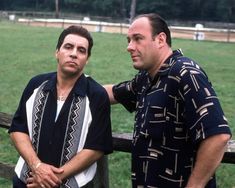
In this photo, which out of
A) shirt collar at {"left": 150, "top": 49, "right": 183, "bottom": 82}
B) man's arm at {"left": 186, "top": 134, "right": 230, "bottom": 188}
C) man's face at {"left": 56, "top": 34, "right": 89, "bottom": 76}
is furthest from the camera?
man's face at {"left": 56, "top": 34, "right": 89, "bottom": 76}

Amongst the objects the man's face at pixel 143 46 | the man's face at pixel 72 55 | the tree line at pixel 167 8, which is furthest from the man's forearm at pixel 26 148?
the tree line at pixel 167 8

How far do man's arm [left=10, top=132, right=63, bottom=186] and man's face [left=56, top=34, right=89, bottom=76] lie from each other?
0.51 m

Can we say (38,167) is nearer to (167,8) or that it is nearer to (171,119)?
(171,119)

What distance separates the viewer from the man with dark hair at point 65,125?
3059 millimetres

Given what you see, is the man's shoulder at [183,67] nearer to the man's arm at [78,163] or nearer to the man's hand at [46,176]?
the man's arm at [78,163]

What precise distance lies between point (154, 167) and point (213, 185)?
0.34 metres

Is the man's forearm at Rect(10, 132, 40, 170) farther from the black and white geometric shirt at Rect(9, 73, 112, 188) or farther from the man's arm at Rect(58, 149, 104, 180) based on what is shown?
the man's arm at Rect(58, 149, 104, 180)

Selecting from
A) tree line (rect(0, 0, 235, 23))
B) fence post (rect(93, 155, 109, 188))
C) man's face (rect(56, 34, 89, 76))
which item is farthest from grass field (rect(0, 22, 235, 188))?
tree line (rect(0, 0, 235, 23))

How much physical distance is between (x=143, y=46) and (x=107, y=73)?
45.9ft

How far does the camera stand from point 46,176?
3.04m

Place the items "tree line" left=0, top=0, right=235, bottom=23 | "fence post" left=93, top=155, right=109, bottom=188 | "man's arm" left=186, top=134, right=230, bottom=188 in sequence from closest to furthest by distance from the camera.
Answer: "man's arm" left=186, top=134, right=230, bottom=188
"fence post" left=93, top=155, right=109, bottom=188
"tree line" left=0, top=0, right=235, bottom=23

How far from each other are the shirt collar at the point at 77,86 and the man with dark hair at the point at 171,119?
37 cm

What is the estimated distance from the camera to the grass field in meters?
6.36

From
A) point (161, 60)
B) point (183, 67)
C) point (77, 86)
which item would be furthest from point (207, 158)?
point (77, 86)
